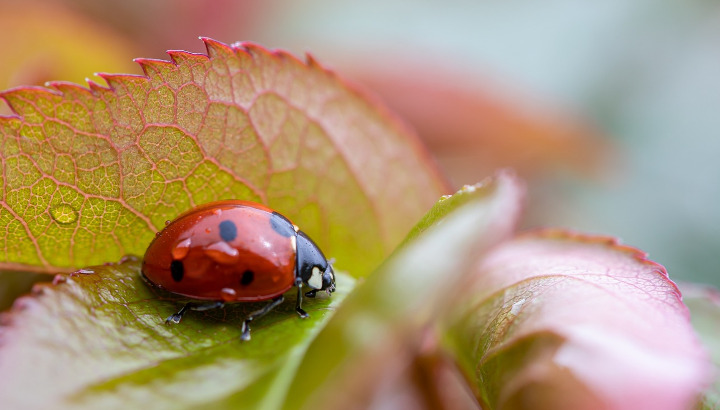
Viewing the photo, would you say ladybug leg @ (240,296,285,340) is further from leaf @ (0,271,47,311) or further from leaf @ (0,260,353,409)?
leaf @ (0,271,47,311)

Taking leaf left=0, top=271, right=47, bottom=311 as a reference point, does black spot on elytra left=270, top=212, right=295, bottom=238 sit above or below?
above

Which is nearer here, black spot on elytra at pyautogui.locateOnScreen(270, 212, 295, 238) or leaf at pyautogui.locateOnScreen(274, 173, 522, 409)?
leaf at pyautogui.locateOnScreen(274, 173, 522, 409)

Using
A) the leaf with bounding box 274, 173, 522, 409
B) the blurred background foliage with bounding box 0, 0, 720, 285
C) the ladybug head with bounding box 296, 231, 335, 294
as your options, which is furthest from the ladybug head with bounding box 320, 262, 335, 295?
the blurred background foliage with bounding box 0, 0, 720, 285

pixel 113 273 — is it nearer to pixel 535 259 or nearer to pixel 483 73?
pixel 535 259

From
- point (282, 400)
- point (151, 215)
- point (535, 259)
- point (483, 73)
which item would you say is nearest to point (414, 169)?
point (535, 259)

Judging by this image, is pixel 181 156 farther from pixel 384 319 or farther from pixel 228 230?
pixel 384 319

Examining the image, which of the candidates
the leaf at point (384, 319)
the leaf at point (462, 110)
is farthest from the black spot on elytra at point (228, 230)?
the leaf at point (462, 110)
